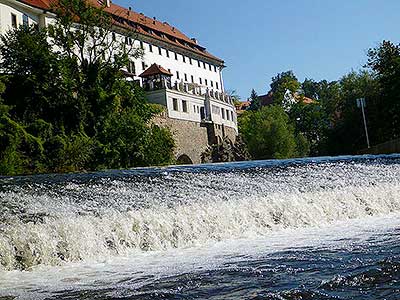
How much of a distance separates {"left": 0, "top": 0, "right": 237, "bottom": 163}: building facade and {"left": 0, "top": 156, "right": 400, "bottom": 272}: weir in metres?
22.8

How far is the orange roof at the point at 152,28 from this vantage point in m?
54.2

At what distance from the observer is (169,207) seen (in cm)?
1118

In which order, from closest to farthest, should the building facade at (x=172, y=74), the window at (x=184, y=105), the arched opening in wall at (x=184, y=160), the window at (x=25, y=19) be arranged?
the window at (x=25, y=19) < the building facade at (x=172, y=74) < the arched opening in wall at (x=184, y=160) < the window at (x=184, y=105)

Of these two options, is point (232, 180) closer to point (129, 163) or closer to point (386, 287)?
point (386, 287)

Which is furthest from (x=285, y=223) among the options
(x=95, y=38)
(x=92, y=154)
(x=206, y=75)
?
(x=206, y=75)

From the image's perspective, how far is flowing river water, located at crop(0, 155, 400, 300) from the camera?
224 inches

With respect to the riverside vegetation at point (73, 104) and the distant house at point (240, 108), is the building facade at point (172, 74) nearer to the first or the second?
the riverside vegetation at point (73, 104)

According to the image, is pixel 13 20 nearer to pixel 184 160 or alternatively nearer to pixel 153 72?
pixel 153 72

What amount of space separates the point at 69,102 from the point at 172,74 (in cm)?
2013

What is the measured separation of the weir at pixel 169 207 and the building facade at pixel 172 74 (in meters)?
22.8

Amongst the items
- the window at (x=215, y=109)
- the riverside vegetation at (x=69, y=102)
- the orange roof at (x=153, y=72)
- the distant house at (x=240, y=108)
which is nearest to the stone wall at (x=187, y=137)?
the window at (x=215, y=109)

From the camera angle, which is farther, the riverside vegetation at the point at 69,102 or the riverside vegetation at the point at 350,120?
the riverside vegetation at the point at 350,120

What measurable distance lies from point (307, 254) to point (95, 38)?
97.2 feet

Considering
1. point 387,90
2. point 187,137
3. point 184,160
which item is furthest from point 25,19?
point 387,90
